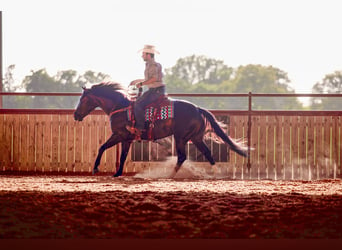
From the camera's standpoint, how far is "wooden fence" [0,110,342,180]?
12.3 metres

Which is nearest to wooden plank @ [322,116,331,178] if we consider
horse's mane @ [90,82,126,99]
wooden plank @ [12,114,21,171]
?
horse's mane @ [90,82,126,99]

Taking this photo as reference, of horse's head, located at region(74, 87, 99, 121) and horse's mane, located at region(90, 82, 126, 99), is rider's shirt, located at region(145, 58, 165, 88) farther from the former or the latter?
horse's head, located at region(74, 87, 99, 121)

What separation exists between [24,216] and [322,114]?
8404 mm

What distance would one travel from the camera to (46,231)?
5.02m

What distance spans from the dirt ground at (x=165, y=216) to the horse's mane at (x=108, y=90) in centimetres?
433

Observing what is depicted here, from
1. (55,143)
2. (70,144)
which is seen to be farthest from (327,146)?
(55,143)

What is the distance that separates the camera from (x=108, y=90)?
37.0 ft

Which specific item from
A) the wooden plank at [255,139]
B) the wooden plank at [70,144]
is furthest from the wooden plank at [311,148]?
the wooden plank at [70,144]

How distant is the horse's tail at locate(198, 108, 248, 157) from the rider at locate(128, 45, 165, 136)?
118 centimetres

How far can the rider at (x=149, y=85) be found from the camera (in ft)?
35.3

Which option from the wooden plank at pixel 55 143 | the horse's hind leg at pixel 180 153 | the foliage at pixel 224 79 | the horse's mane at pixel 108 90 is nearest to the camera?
the horse's mane at pixel 108 90

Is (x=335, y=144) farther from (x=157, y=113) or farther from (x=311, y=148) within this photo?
(x=157, y=113)

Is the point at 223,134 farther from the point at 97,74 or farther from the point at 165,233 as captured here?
the point at 97,74

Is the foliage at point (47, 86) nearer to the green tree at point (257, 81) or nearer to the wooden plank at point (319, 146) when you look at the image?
the green tree at point (257, 81)
